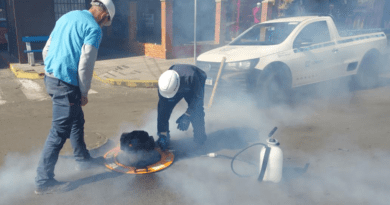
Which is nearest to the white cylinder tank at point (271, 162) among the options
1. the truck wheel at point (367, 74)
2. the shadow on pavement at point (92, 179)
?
the shadow on pavement at point (92, 179)

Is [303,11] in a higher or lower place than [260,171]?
higher

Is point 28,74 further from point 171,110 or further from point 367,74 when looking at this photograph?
point 367,74

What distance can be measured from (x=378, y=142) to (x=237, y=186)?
2.45 meters

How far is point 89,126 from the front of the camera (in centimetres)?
529

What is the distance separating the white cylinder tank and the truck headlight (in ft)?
9.23

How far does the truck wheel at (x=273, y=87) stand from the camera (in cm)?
612

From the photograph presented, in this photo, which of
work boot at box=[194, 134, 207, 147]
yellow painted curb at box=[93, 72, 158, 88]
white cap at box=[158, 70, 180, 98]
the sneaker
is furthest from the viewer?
yellow painted curb at box=[93, 72, 158, 88]

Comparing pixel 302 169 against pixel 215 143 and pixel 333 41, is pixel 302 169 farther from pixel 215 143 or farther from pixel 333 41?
pixel 333 41

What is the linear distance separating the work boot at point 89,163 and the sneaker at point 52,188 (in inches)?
15.6

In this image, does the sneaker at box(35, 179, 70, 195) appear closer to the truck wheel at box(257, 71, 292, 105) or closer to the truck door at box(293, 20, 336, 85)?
the truck wheel at box(257, 71, 292, 105)

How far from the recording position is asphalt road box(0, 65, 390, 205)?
3318 millimetres

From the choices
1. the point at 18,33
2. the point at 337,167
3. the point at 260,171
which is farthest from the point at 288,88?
the point at 18,33

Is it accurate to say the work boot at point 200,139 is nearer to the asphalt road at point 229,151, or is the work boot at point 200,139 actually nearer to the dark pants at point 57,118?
the asphalt road at point 229,151

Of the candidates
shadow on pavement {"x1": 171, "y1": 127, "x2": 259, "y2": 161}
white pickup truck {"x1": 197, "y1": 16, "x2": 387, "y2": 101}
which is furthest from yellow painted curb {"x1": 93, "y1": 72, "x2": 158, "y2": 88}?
shadow on pavement {"x1": 171, "y1": 127, "x2": 259, "y2": 161}
